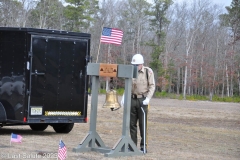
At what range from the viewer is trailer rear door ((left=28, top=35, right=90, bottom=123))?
45.5 ft

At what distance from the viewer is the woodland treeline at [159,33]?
62.4 m

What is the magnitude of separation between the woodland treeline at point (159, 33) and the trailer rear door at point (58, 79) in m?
39.3

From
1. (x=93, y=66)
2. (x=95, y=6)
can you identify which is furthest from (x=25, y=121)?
(x=95, y=6)

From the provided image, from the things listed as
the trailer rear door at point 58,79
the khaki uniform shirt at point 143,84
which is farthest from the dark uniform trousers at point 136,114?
the trailer rear door at point 58,79

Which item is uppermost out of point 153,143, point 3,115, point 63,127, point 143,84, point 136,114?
point 143,84

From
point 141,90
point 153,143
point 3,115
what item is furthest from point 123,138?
point 3,115

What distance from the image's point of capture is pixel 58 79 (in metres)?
14.2

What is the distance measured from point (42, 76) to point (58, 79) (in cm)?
45

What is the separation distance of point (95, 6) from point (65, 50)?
60076mm

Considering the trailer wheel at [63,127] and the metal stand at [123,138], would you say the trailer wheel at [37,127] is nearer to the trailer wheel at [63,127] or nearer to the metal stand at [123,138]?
the trailer wheel at [63,127]

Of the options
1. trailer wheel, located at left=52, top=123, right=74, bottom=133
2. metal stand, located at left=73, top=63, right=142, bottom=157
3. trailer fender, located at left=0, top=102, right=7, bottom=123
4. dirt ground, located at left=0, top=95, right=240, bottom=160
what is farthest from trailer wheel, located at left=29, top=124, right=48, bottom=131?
metal stand, located at left=73, top=63, right=142, bottom=157

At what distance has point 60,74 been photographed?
14.2 metres

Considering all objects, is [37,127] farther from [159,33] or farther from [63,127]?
[159,33]

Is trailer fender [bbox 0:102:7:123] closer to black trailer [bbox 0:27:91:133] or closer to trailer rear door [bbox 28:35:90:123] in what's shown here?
black trailer [bbox 0:27:91:133]
